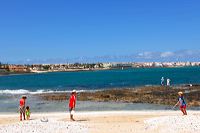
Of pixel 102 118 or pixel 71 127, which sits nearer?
pixel 71 127

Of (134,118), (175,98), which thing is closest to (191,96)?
(175,98)

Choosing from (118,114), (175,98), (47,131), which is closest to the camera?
(47,131)

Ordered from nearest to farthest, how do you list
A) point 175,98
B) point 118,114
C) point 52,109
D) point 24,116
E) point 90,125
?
point 90,125 < point 24,116 < point 118,114 < point 52,109 < point 175,98

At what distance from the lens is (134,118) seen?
31188mm

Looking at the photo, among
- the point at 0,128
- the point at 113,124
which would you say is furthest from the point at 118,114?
the point at 0,128

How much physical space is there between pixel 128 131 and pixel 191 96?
25.9 m

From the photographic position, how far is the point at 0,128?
82.4ft

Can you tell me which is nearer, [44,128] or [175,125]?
[175,125]

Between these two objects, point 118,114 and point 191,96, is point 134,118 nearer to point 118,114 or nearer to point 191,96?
point 118,114

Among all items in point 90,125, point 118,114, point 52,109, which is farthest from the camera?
point 52,109

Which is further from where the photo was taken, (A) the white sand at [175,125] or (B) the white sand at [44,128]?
(B) the white sand at [44,128]

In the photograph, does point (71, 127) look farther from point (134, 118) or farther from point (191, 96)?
point (191, 96)

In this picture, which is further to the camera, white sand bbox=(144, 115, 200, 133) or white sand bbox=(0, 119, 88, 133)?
white sand bbox=(0, 119, 88, 133)

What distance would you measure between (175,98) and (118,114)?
14845 mm
